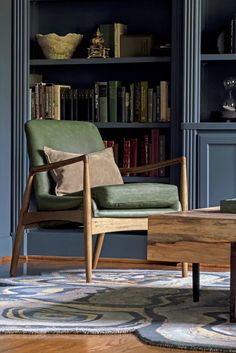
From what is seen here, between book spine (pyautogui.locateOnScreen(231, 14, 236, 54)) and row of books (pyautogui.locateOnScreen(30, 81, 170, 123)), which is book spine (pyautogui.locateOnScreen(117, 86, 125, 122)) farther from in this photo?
book spine (pyautogui.locateOnScreen(231, 14, 236, 54))

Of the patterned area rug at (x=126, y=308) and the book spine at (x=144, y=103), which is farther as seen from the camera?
the book spine at (x=144, y=103)

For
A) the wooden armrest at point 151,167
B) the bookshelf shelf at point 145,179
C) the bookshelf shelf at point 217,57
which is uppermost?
the bookshelf shelf at point 217,57

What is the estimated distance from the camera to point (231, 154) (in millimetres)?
5246

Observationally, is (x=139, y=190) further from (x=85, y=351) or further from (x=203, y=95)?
(x=85, y=351)

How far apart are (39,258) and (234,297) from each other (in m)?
2.81

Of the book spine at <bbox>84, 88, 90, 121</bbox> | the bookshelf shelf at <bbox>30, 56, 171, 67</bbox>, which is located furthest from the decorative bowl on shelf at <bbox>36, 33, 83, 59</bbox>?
the book spine at <bbox>84, 88, 90, 121</bbox>

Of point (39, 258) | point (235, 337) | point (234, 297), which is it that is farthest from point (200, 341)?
point (39, 258)

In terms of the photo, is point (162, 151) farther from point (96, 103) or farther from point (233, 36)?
point (233, 36)

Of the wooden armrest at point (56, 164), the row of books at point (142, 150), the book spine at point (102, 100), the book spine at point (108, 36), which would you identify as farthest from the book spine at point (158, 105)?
the wooden armrest at point (56, 164)

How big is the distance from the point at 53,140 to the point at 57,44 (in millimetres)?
1174

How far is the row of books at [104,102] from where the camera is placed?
Result: 5.68m

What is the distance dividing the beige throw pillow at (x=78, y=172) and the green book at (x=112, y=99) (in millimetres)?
853

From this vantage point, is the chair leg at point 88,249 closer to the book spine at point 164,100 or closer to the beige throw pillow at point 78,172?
the beige throw pillow at point 78,172

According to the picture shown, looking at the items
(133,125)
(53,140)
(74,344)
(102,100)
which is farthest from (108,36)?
(74,344)
